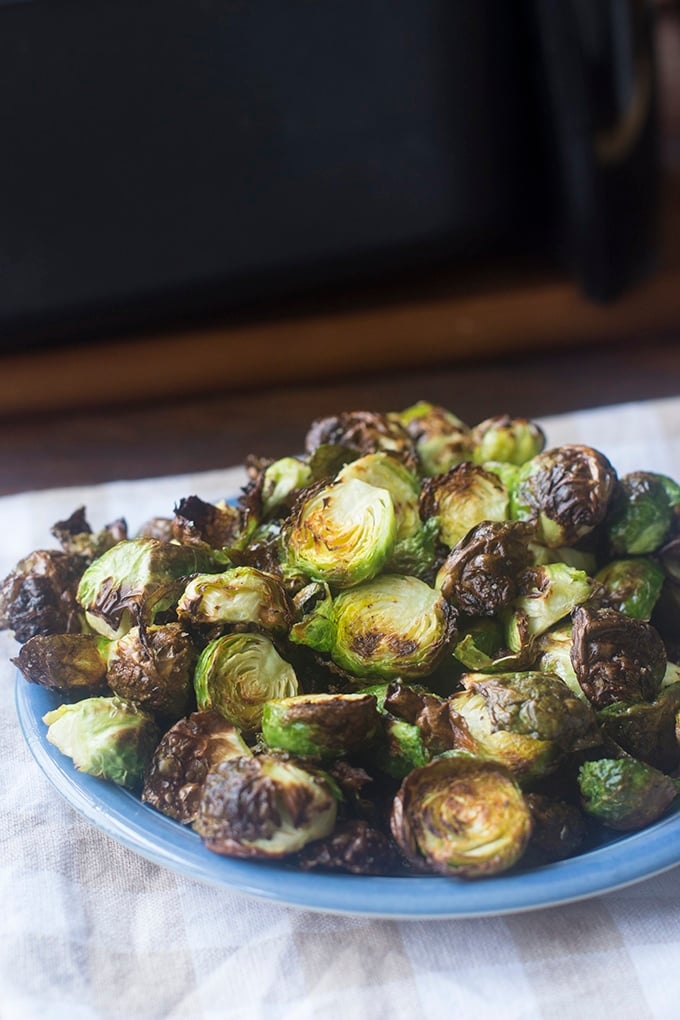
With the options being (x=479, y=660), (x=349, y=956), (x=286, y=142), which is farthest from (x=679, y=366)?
(x=349, y=956)

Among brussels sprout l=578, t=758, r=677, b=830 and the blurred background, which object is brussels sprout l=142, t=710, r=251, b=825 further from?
the blurred background

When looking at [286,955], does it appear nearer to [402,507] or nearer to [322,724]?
[322,724]

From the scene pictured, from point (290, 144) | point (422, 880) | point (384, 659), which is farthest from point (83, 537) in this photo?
point (290, 144)

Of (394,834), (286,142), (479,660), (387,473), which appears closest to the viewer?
(394,834)

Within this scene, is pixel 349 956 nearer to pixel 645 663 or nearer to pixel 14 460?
pixel 645 663

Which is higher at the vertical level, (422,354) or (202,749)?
(422,354)

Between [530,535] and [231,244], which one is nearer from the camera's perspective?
[530,535]

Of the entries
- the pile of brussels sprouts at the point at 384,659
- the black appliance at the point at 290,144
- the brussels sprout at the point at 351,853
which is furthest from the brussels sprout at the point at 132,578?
the black appliance at the point at 290,144
